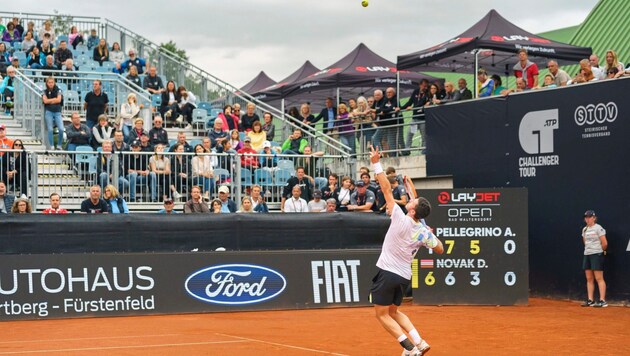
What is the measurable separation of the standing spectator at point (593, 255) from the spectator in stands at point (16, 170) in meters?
11.4

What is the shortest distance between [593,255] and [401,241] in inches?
356

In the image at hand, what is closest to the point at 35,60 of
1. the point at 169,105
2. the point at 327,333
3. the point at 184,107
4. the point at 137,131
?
the point at 169,105

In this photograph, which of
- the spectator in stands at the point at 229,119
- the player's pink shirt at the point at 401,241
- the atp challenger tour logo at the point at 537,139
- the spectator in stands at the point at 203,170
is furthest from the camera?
the spectator in stands at the point at 229,119

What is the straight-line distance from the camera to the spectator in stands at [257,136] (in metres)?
24.7

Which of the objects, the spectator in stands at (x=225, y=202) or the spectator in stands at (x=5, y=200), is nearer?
the spectator in stands at (x=5, y=200)

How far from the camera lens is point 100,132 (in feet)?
74.6

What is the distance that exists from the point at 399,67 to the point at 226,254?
9.17 m

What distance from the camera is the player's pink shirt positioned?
12.0 meters

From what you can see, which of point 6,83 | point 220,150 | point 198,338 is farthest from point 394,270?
point 6,83

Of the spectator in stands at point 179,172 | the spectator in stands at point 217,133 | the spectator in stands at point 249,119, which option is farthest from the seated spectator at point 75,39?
the spectator in stands at point 179,172

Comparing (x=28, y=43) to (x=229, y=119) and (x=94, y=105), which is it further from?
(x=229, y=119)

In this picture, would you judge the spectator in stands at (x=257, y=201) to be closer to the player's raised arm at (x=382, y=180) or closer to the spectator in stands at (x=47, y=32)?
the player's raised arm at (x=382, y=180)

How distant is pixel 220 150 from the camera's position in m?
23.0

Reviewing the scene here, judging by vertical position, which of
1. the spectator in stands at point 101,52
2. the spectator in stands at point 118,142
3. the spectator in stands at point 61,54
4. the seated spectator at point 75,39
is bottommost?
the spectator in stands at point 118,142
